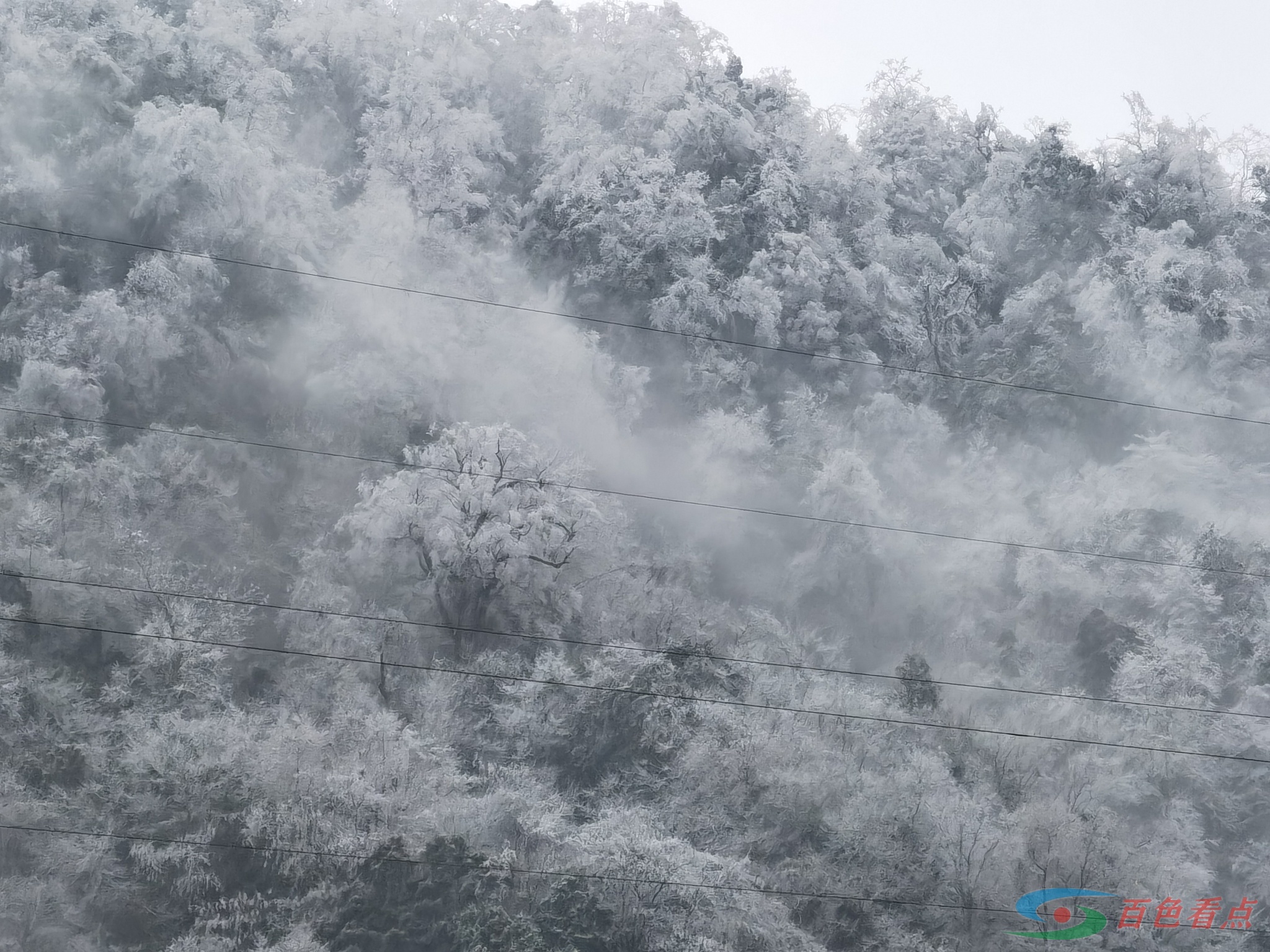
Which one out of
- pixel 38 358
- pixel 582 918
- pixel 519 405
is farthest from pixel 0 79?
pixel 582 918

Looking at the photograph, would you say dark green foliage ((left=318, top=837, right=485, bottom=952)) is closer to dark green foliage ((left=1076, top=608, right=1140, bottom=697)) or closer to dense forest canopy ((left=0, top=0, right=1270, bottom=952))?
dense forest canopy ((left=0, top=0, right=1270, bottom=952))

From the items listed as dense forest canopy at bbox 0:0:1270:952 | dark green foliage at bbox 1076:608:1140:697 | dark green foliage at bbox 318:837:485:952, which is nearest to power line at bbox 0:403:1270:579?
dense forest canopy at bbox 0:0:1270:952

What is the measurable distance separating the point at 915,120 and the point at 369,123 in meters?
14.5

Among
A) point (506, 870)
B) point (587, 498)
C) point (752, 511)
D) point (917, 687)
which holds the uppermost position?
point (752, 511)

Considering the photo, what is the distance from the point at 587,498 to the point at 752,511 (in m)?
3.77

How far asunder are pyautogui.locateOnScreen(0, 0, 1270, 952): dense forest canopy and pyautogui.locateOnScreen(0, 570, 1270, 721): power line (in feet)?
0.34

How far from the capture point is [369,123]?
2944cm

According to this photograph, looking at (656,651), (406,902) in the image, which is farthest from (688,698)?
(406,902)

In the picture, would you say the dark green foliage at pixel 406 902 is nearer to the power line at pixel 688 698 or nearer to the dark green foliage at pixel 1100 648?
the power line at pixel 688 698

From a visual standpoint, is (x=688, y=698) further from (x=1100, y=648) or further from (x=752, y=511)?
(x=1100, y=648)

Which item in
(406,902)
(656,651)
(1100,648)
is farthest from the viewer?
(1100,648)

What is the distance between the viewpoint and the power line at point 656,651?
75.3 feet

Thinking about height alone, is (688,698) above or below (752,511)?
below

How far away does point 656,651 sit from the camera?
24.7 m
